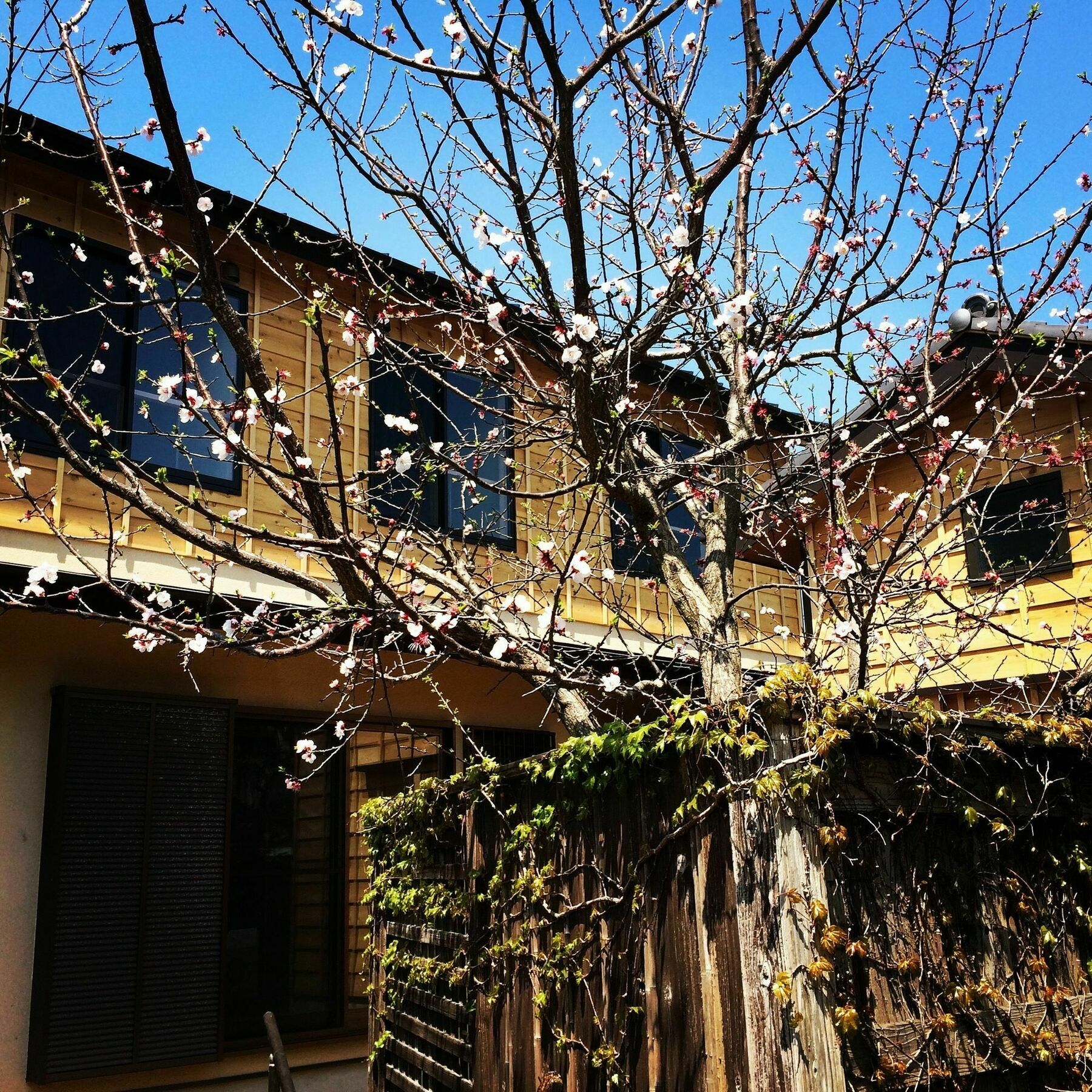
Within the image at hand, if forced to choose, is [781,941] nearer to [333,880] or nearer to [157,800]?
[157,800]

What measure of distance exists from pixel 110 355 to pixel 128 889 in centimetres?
412

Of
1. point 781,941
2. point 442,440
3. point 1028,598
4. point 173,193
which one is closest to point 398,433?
point 442,440

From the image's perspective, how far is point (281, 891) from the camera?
27.9 feet

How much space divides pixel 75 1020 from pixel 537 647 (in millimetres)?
4519

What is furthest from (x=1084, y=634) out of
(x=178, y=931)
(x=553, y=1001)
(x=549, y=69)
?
(x=178, y=931)

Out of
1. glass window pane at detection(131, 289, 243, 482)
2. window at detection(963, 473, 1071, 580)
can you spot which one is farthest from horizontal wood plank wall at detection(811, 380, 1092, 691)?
glass window pane at detection(131, 289, 243, 482)

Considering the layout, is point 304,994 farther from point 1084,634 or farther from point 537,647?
point 1084,634

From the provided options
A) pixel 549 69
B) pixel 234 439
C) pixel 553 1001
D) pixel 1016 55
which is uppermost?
pixel 1016 55

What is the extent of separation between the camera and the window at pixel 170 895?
22.8ft

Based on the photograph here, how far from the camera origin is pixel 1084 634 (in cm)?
570

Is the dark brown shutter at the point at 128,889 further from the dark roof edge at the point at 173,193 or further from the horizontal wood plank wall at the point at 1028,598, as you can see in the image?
the horizontal wood plank wall at the point at 1028,598

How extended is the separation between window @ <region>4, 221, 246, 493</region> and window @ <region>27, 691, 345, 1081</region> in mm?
1993

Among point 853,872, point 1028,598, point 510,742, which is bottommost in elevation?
point 853,872

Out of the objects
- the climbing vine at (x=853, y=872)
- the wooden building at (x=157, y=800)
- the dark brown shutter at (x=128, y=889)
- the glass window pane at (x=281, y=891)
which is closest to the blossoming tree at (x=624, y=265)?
the climbing vine at (x=853, y=872)
